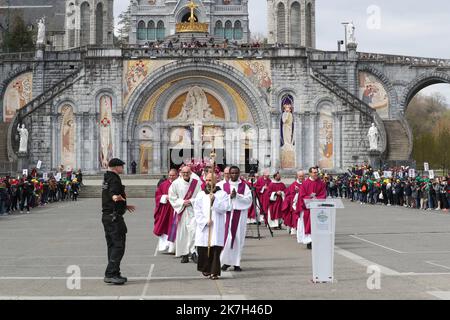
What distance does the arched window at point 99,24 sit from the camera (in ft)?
249

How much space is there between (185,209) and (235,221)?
7.39 feet

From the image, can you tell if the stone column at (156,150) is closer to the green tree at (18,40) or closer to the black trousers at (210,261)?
the green tree at (18,40)

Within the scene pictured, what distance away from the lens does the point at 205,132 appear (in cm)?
6588

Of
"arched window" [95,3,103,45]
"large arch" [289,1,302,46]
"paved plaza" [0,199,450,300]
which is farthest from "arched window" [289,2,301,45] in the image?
"paved plaza" [0,199,450,300]

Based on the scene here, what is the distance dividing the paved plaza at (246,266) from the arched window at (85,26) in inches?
1797

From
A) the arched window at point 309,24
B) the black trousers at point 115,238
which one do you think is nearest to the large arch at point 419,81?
the arched window at point 309,24

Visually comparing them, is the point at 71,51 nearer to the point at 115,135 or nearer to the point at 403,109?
the point at 115,135

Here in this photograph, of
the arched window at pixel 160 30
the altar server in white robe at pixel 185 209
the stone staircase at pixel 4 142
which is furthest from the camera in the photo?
the arched window at pixel 160 30

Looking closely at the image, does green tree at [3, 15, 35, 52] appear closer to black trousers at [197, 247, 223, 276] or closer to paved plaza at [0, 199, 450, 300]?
paved plaza at [0, 199, 450, 300]

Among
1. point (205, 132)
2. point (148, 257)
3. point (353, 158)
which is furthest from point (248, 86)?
point (148, 257)

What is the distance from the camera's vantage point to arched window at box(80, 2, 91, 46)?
248 ft

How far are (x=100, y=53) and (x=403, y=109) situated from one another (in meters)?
24.4

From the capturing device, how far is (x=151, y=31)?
301 ft

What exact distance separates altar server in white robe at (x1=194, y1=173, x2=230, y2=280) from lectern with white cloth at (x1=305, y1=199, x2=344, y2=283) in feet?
6.89
